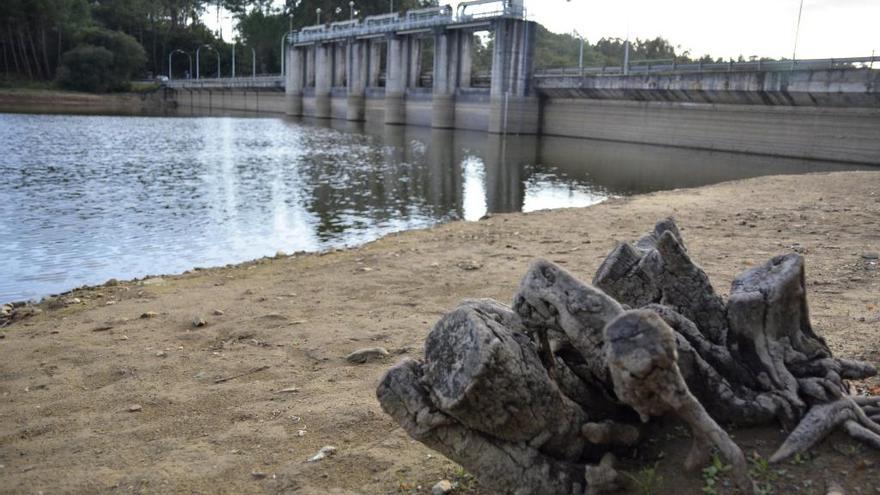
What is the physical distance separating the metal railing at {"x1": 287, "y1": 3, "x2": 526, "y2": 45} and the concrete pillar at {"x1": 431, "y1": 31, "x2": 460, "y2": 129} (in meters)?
1.67

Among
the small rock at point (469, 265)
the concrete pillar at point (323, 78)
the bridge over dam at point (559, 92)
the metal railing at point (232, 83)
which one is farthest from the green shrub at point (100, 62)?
the small rock at point (469, 265)

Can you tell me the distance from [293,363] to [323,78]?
306 ft

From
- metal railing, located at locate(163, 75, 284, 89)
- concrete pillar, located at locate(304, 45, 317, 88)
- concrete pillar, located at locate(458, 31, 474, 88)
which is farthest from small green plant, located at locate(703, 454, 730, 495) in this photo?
metal railing, located at locate(163, 75, 284, 89)

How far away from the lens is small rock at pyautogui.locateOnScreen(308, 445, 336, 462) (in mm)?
4820

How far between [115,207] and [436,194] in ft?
35.0

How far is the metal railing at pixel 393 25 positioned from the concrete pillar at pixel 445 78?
167cm

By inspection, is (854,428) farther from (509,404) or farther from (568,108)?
(568,108)

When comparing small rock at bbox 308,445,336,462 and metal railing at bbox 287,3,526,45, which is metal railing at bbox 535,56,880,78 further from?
small rock at bbox 308,445,336,462

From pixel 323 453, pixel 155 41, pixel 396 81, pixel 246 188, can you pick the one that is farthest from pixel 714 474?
pixel 155 41

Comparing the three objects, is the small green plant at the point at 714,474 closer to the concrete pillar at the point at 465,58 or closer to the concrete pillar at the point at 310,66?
the concrete pillar at the point at 465,58

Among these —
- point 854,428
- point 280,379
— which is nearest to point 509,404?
point 854,428

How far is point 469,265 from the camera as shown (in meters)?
10.9

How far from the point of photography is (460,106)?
232ft

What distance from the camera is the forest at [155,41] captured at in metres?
107
